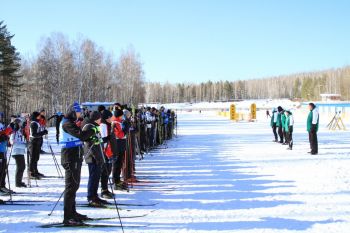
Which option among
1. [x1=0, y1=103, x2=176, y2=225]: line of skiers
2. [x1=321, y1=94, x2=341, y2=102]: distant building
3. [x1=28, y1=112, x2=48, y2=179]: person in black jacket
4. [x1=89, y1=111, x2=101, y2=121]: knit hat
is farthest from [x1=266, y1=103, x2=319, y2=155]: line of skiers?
[x1=321, y1=94, x2=341, y2=102]: distant building

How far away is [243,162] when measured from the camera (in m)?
12.9

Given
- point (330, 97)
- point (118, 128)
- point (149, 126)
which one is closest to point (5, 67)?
point (149, 126)

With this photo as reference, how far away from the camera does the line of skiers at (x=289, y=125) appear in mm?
14664

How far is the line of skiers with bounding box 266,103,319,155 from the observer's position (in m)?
Result: 14.7

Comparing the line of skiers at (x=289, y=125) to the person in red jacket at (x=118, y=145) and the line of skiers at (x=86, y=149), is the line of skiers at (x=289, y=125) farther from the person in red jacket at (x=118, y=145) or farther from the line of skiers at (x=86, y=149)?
the person in red jacket at (x=118, y=145)

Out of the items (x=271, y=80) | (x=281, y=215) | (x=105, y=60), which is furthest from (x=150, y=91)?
(x=281, y=215)

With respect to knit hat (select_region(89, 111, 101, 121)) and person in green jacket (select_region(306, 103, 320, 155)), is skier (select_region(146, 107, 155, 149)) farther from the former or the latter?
knit hat (select_region(89, 111, 101, 121))

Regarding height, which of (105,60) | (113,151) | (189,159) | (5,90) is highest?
(105,60)

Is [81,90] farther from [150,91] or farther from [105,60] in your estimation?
[150,91]

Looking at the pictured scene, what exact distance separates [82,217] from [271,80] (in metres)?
192

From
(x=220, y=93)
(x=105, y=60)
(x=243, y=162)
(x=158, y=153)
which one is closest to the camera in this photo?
(x=243, y=162)

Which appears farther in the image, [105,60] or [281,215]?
[105,60]

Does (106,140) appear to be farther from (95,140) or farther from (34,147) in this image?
(34,147)

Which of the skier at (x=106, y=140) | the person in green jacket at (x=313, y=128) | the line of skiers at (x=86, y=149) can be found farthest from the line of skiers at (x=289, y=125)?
the skier at (x=106, y=140)
